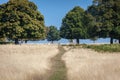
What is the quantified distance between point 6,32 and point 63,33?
37391 mm

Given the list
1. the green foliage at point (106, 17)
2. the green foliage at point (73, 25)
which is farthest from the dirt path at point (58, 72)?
the green foliage at point (73, 25)

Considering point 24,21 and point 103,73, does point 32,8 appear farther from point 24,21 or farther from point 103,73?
point 103,73

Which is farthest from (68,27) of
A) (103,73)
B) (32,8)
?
(103,73)

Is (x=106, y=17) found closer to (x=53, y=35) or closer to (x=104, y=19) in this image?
(x=104, y=19)

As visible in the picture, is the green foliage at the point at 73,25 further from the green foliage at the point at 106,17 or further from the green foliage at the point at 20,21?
the green foliage at the point at 106,17

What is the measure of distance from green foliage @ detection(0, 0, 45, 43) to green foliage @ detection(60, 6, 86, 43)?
2649cm

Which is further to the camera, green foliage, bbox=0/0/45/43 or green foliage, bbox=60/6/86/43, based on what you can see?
green foliage, bbox=60/6/86/43

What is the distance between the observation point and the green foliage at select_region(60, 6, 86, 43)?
113681mm

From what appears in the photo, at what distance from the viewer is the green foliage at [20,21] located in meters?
81.9

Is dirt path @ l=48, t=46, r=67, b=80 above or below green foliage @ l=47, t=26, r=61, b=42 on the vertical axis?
below

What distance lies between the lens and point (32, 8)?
290 feet

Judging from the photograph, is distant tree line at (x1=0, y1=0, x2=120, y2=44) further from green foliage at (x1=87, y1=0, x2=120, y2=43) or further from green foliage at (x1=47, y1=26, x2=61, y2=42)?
green foliage at (x1=47, y1=26, x2=61, y2=42)

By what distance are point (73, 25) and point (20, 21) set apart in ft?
111


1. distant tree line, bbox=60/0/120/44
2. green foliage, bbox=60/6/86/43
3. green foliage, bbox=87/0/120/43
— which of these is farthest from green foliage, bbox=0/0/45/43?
green foliage, bbox=60/6/86/43
